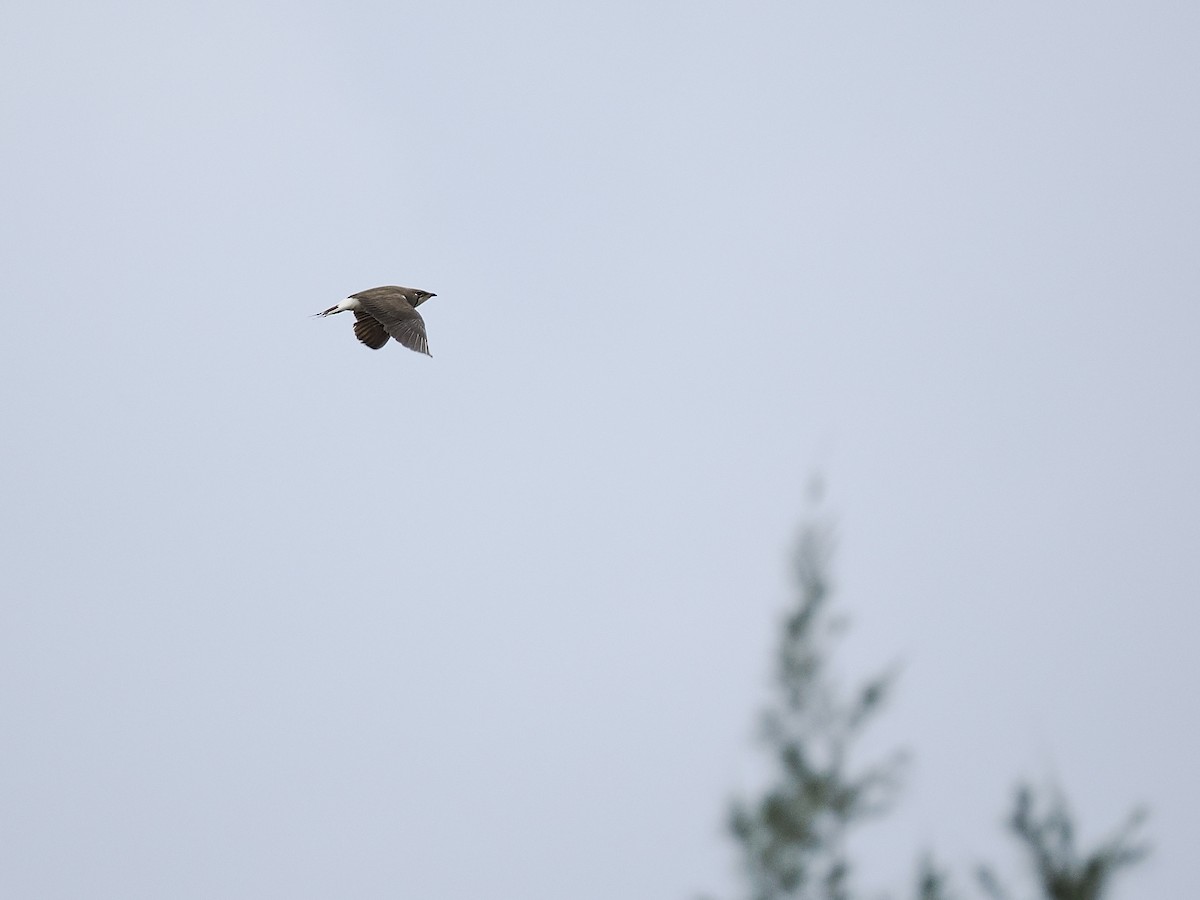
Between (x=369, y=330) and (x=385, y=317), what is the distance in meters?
1.30

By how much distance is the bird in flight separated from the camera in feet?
72.5

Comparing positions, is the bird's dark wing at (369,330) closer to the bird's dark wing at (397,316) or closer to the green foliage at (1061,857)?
the bird's dark wing at (397,316)

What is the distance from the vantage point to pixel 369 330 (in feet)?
79.1

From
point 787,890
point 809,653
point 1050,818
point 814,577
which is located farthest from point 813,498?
point 1050,818

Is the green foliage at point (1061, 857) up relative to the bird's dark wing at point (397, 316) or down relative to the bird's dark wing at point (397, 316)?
down

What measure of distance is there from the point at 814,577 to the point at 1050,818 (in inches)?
Result: 171

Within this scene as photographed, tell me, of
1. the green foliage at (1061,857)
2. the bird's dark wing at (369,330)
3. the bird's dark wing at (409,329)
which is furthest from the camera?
the bird's dark wing at (369,330)

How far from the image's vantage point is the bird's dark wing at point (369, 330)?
23.9 meters

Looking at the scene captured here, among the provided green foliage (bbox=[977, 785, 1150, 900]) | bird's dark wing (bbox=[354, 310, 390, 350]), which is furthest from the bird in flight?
green foliage (bbox=[977, 785, 1150, 900])

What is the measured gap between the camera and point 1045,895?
26.8 ft

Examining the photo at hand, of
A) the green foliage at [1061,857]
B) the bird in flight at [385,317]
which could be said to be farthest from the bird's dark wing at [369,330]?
the green foliage at [1061,857]

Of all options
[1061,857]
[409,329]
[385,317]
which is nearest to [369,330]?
[385,317]

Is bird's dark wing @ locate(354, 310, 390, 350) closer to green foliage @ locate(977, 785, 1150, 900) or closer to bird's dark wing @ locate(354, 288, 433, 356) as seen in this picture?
bird's dark wing @ locate(354, 288, 433, 356)

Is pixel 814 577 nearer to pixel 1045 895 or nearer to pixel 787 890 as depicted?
pixel 787 890
